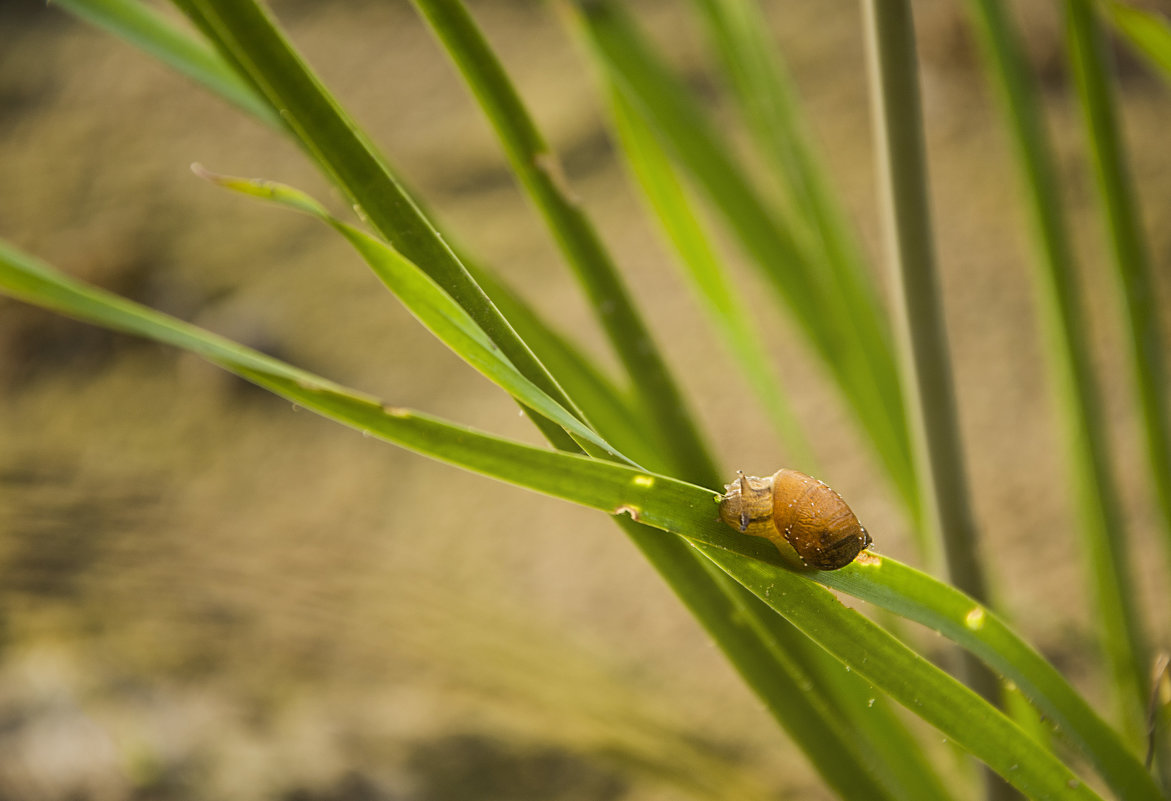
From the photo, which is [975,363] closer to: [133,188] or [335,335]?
[335,335]

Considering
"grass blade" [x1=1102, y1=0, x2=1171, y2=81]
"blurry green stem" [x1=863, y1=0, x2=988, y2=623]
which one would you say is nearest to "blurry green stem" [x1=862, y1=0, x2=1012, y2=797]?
"blurry green stem" [x1=863, y1=0, x2=988, y2=623]

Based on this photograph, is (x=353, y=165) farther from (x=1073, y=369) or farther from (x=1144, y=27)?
(x=1073, y=369)

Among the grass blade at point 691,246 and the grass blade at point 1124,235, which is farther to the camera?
the grass blade at point 691,246

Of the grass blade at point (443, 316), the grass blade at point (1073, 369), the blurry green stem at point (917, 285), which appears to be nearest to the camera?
the grass blade at point (443, 316)

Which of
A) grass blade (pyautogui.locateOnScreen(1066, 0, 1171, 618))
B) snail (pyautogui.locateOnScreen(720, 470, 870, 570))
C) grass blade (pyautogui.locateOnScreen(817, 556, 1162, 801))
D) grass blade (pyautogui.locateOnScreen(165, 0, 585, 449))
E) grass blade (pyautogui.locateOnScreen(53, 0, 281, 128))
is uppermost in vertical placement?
grass blade (pyautogui.locateOnScreen(53, 0, 281, 128))

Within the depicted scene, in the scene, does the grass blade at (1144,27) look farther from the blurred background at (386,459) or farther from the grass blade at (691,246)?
the blurred background at (386,459)

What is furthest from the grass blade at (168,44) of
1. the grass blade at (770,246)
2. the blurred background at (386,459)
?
the blurred background at (386,459)

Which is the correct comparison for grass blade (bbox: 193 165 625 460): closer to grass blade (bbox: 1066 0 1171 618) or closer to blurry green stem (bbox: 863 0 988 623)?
blurry green stem (bbox: 863 0 988 623)
